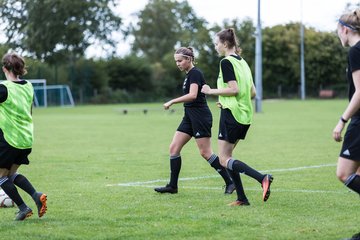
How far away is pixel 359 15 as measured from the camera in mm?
6254

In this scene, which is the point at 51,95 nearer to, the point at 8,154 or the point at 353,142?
the point at 8,154

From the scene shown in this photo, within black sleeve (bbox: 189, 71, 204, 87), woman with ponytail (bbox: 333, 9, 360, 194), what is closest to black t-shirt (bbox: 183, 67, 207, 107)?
black sleeve (bbox: 189, 71, 204, 87)

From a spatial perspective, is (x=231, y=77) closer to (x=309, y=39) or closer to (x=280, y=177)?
(x=280, y=177)

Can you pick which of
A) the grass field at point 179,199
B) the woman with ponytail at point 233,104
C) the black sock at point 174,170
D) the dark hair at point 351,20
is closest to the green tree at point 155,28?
the grass field at point 179,199

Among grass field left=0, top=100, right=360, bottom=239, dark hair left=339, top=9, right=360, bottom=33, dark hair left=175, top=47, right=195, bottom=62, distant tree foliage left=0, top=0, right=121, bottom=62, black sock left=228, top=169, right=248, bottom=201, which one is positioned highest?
distant tree foliage left=0, top=0, right=121, bottom=62

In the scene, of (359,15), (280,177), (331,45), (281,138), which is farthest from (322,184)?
(331,45)

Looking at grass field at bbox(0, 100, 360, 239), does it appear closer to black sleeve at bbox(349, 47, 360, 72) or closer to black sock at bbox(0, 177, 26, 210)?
black sock at bbox(0, 177, 26, 210)

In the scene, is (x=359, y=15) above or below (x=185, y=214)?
above

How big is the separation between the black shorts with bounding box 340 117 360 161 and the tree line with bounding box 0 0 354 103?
2189 inches

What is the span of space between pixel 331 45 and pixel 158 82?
1890 centimetres

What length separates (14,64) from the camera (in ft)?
25.0

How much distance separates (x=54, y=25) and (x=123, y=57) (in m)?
7.38

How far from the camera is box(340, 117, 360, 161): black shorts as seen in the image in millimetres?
6102

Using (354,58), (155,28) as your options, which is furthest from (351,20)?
(155,28)
